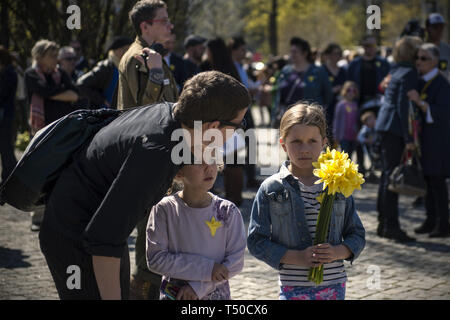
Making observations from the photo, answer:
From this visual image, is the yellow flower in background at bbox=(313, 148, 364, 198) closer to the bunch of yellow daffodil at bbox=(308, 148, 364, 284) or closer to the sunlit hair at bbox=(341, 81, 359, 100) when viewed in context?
the bunch of yellow daffodil at bbox=(308, 148, 364, 284)

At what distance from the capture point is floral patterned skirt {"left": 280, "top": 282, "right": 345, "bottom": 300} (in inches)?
145

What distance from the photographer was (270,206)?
382cm

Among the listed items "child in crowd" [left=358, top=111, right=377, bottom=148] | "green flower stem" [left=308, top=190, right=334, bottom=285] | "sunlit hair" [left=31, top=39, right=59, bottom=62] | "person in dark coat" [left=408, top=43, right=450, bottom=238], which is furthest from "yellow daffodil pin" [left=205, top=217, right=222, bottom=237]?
"child in crowd" [left=358, top=111, right=377, bottom=148]

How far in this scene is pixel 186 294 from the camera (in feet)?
11.2

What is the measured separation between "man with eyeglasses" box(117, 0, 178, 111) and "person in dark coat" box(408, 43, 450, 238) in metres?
3.50

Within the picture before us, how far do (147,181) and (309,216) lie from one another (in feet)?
4.28

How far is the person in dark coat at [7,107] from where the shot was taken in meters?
9.67

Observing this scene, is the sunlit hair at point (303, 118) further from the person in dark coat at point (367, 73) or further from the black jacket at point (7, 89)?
the person in dark coat at point (367, 73)

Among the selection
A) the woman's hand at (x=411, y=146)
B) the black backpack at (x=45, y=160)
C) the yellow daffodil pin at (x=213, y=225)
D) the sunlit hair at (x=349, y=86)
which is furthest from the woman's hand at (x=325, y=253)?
the sunlit hair at (x=349, y=86)

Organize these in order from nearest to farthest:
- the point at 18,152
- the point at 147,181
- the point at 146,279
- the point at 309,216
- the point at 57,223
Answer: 1. the point at 147,181
2. the point at 57,223
3. the point at 309,216
4. the point at 146,279
5. the point at 18,152

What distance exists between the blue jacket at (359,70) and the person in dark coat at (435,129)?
15.1 feet
